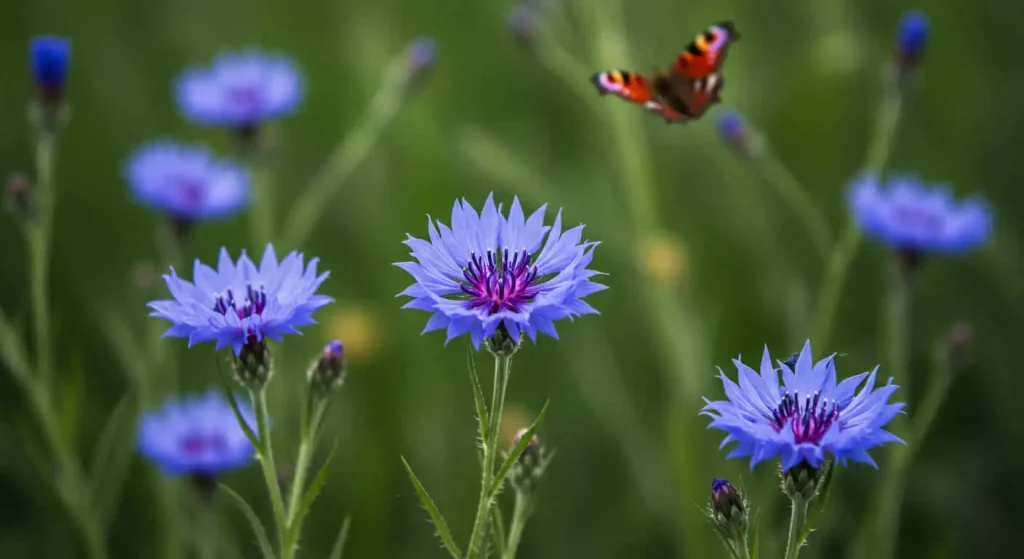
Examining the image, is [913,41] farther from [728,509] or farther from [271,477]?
[271,477]

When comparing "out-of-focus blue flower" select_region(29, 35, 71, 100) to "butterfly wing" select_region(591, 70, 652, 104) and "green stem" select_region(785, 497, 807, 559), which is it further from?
"green stem" select_region(785, 497, 807, 559)

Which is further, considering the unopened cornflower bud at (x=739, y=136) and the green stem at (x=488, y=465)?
the unopened cornflower bud at (x=739, y=136)

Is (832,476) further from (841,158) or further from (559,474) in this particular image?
(841,158)

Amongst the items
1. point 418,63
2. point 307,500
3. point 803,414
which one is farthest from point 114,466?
point 803,414

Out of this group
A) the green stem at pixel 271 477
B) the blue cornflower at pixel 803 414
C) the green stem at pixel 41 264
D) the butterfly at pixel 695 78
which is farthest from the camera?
the green stem at pixel 41 264

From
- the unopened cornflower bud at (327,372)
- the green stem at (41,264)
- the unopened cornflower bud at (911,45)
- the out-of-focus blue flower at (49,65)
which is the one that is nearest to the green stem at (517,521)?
the unopened cornflower bud at (327,372)

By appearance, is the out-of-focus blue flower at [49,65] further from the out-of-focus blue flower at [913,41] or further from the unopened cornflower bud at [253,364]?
the out-of-focus blue flower at [913,41]

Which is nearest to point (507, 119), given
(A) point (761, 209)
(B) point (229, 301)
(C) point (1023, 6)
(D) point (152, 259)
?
(A) point (761, 209)
